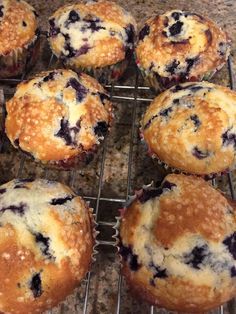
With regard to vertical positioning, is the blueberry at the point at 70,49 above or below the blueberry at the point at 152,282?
above

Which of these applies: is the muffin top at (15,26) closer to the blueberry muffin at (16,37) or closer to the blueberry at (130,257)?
the blueberry muffin at (16,37)

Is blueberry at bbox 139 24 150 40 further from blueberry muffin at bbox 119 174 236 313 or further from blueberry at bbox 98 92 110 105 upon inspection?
blueberry muffin at bbox 119 174 236 313

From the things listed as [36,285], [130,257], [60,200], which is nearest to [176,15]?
[60,200]

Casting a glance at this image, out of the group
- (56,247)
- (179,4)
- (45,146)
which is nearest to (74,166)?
(45,146)

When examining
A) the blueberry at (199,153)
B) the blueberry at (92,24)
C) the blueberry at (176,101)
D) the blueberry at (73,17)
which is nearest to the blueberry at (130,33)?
the blueberry at (92,24)

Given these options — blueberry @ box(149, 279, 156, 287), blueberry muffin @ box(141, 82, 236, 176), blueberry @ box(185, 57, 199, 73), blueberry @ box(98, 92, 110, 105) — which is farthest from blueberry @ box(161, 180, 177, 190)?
blueberry @ box(185, 57, 199, 73)

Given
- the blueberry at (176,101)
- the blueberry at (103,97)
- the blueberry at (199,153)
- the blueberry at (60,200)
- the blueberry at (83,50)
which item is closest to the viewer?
the blueberry at (60,200)
